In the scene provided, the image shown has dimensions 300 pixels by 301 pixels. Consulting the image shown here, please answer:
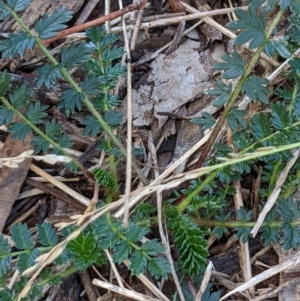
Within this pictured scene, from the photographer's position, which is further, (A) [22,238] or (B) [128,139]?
(B) [128,139]

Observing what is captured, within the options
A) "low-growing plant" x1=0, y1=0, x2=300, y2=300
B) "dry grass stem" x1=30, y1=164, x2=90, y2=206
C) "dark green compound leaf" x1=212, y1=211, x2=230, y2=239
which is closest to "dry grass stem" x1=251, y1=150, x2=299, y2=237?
"low-growing plant" x1=0, y1=0, x2=300, y2=300

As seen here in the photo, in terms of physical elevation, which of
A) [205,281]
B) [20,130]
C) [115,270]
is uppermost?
[20,130]

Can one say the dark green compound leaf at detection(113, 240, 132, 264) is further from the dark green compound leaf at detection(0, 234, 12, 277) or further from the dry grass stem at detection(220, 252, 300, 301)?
the dry grass stem at detection(220, 252, 300, 301)

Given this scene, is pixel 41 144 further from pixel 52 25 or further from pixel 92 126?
pixel 52 25

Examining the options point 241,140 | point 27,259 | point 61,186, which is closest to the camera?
point 27,259

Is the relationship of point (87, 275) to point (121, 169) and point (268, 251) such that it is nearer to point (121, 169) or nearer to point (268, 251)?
point (121, 169)

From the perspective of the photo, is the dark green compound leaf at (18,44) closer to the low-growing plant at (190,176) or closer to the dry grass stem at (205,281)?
the low-growing plant at (190,176)

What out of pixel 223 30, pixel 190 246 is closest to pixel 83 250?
pixel 190 246
